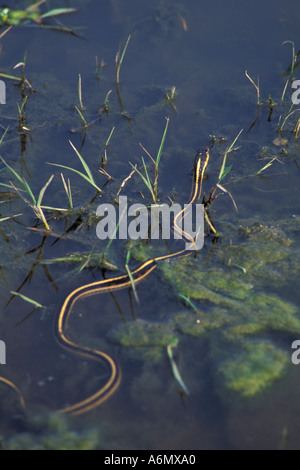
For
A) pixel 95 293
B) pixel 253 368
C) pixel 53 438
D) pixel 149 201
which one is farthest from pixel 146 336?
pixel 149 201

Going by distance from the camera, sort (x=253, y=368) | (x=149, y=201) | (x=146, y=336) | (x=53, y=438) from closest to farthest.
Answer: (x=53, y=438) < (x=253, y=368) < (x=146, y=336) < (x=149, y=201)

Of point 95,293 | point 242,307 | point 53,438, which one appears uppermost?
point 95,293

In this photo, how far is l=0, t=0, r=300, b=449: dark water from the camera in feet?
9.31

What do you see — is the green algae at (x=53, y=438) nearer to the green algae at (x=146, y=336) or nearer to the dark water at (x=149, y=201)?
the dark water at (x=149, y=201)

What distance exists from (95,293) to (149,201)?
46.9 inches

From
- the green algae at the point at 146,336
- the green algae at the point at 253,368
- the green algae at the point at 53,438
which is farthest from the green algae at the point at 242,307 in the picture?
the green algae at the point at 53,438

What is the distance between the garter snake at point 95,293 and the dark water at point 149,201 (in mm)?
60

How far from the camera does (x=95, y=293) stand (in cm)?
353

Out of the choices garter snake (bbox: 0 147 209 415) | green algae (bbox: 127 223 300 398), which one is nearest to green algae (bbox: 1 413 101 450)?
garter snake (bbox: 0 147 209 415)

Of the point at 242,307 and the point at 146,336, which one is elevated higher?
the point at 242,307

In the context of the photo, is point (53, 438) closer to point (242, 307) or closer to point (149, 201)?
point (242, 307)

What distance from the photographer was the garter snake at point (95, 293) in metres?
2.92

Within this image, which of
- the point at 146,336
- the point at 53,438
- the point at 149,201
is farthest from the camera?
the point at 149,201

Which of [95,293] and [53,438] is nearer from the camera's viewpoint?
[53,438]
